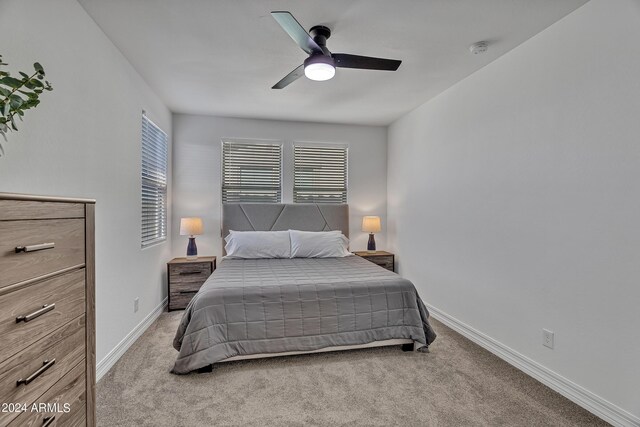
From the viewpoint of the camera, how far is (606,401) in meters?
1.89

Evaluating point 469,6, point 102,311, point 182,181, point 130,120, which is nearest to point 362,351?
point 102,311

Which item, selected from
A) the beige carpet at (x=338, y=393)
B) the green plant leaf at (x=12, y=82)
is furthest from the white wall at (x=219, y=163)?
the green plant leaf at (x=12, y=82)

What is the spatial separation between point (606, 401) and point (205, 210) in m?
4.46

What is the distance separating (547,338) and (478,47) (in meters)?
2.35

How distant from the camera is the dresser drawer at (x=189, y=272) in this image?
385cm

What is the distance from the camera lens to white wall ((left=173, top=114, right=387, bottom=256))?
14.5 feet

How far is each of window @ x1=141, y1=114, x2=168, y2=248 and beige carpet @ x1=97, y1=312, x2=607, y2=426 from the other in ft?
4.72

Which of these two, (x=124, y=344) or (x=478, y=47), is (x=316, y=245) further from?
(x=478, y=47)

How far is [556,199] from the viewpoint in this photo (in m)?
2.25

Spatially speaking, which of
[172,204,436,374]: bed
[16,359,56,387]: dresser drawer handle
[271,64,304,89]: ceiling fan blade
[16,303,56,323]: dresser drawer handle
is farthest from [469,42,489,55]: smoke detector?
[16,359,56,387]: dresser drawer handle

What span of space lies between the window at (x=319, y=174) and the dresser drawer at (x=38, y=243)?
3.63 meters

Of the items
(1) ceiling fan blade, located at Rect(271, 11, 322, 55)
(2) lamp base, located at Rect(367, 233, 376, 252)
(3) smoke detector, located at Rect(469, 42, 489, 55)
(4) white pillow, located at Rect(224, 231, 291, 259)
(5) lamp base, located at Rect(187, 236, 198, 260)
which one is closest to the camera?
(1) ceiling fan blade, located at Rect(271, 11, 322, 55)

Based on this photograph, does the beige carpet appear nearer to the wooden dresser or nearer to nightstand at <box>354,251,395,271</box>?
the wooden dresser

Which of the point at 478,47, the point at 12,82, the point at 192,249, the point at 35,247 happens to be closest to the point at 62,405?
the point at 35,247
